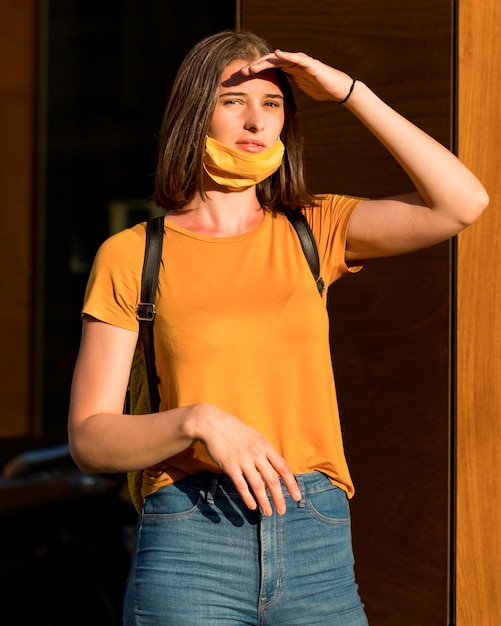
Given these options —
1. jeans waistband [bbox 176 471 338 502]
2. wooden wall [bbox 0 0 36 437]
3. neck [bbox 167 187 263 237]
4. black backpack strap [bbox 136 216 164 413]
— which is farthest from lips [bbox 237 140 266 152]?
wooden wall [bbox 0 0 36 437]

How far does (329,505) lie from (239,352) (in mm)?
351

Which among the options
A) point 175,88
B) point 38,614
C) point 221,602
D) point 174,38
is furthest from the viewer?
point 174,38

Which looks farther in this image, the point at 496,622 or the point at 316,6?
the point at 316,6

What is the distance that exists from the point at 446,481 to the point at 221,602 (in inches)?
39.5

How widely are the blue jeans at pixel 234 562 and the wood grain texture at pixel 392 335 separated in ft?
2.70

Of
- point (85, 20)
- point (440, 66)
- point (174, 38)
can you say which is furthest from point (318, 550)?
point (85, 20)

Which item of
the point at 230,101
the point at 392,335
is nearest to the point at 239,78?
the point at 230,101

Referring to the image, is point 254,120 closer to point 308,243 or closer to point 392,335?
point 308,243

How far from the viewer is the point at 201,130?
2.42 metres

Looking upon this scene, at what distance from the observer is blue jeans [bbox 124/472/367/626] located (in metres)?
2.18

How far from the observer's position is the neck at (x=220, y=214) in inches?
96.6

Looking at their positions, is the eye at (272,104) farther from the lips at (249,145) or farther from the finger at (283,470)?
the finger at (283,470)

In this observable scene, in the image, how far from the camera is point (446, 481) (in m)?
3.00

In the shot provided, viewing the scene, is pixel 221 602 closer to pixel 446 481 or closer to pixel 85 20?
pixel 446 481
